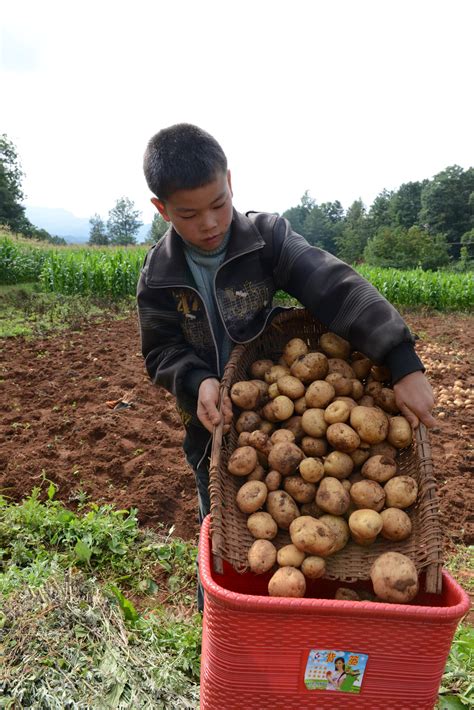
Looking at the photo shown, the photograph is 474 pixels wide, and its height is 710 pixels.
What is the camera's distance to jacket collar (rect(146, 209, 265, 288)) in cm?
186

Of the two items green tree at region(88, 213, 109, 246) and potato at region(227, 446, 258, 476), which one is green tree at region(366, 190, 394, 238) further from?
potato at region(227, 446, 258, 476)

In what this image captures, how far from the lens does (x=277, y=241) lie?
1936mm

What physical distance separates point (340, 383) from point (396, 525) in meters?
0.54

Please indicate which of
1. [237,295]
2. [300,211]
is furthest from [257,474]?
[300,211]

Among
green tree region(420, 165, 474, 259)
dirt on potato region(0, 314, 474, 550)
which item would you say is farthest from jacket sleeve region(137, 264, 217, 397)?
green tree region(420, 165, 474, 259)

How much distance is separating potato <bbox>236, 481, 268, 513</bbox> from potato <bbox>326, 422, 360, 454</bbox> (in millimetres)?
277

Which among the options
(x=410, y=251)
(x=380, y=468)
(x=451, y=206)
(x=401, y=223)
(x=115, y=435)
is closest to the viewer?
(x=380, y=468)

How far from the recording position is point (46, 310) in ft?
30.8

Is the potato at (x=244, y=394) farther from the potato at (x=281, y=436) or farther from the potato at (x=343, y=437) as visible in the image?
the potato at (x=343, y=437)

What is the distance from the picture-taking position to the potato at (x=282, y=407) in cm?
179

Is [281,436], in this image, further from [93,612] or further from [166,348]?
[93,612]

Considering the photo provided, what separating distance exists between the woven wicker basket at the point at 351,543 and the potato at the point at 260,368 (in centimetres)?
17

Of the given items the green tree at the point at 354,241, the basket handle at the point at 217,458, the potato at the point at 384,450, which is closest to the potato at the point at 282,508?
the basket handle at the point at 217,458

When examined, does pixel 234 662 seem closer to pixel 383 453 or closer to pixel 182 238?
pixel 383 453
